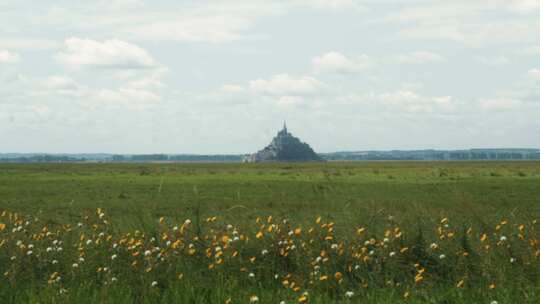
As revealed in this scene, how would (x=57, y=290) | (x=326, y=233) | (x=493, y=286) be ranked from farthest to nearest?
(x=326, y=233) → (x=57, y=290) → (x=493, y=286)

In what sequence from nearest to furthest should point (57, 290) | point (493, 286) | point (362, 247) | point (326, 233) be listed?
1. point (493, 286)
2. point (57, 290)
3. point (362, 247)
4. point (326, 233)

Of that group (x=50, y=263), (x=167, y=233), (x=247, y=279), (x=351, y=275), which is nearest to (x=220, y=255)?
(x=247, y=279)

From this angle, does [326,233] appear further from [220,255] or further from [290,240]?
[220,255]

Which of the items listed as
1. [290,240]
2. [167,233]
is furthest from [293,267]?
[167,233]

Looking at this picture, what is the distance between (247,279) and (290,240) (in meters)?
0.98

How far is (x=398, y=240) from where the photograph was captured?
8719mm

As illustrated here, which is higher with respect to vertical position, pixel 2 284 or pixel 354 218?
pixel 354 218

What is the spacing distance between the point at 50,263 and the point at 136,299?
2.38 metres

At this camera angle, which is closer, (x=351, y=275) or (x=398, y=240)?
(x=351, y=275)

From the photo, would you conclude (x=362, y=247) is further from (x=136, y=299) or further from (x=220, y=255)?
(x=136, y=299)

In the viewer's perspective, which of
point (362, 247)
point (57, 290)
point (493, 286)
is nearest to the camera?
point (493, 286)

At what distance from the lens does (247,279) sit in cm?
826

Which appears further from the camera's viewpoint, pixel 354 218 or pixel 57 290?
pixel 354 218

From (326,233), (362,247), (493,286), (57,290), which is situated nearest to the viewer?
(493,286)
